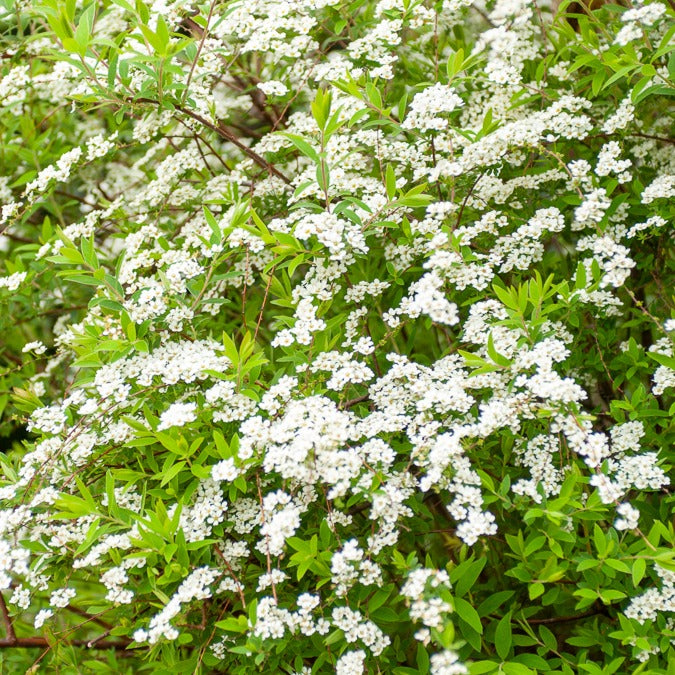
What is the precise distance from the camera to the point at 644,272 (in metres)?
2.70

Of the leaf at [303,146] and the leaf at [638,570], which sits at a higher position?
the leaf at [303,146]

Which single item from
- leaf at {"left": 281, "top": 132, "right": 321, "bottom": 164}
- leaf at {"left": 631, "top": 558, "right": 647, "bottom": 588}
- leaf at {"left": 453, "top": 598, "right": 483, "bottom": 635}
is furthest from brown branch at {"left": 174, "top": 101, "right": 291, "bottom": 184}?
leaf at {"left": 631, "top": 558, "right": 647, "bottom": 588}

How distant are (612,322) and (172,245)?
1616 millimetres

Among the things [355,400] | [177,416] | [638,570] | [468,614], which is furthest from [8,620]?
[638,570]

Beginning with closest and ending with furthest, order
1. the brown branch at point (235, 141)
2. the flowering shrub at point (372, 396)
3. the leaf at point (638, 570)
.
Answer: the leaf at point (638, 570)
the flowering shrub at point (372, 396)
the brown branch at point (235, 141)

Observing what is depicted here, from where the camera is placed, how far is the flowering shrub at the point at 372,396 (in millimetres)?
1896

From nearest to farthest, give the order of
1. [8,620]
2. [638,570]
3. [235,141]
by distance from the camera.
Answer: [638,570] < [8,620] < [235,141]

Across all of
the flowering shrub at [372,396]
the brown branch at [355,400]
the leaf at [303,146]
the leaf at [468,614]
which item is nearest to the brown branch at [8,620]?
the flowering shrub at [372,396]

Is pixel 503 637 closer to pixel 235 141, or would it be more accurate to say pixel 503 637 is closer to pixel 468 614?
pixel 468 614

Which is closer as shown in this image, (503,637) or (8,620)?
(503,637)

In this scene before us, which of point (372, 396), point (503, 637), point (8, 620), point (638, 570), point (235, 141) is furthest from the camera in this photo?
point (235, 141)

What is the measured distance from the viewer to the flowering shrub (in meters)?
1.90

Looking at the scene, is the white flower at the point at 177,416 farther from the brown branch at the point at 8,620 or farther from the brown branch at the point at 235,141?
the brown branch at the point at 235,141

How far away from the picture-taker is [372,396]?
2146mm
